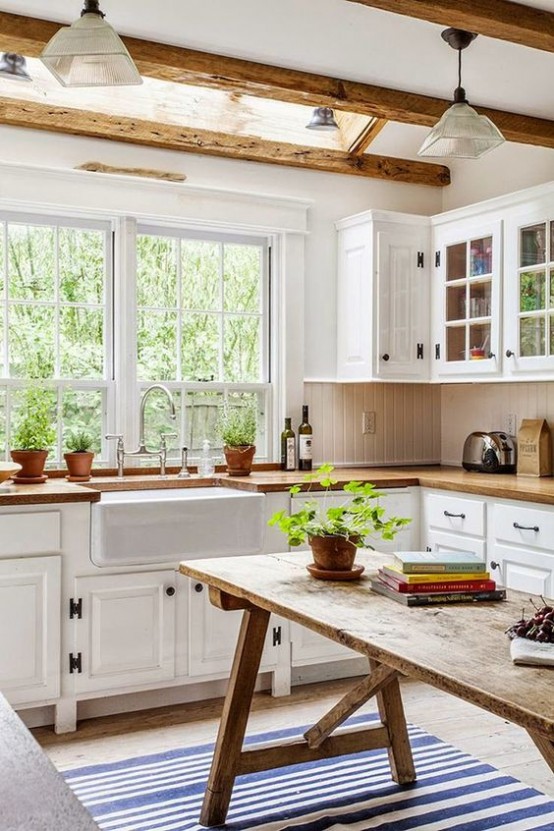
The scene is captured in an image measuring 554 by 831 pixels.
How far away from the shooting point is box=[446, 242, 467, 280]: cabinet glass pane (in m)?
4.52

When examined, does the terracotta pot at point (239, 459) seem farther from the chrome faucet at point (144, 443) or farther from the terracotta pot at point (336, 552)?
the terracotta pot at point (336, 552)

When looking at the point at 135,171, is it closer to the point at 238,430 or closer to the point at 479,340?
the point at 238,430

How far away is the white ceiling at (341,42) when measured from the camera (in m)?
3.22

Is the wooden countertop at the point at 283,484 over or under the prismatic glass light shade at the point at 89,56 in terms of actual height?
under

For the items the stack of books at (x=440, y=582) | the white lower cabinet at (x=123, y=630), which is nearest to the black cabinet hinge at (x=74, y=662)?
the white lower cabinet at (x=123, y=630)

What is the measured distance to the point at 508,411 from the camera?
15.3 feet

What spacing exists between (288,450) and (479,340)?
1.11 m

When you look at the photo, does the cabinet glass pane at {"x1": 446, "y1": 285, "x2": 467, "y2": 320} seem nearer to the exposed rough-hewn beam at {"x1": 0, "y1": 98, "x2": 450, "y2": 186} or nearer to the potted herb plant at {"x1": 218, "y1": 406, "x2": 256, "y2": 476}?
the exposed rough-hewn beam at {"x1": 0, "y1": 98, "x2": 450, "y2": 186}

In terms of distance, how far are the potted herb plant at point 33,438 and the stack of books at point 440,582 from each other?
206 centimetres

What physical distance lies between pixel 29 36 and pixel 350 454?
2659mm

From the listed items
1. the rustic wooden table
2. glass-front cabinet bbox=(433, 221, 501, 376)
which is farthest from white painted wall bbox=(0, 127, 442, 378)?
the rustic wooden table

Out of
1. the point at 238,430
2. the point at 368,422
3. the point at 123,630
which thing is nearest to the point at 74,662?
the point at 123,630

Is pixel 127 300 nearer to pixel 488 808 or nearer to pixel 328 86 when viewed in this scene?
pixel 328 86

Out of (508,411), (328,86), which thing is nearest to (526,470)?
(508,411)
